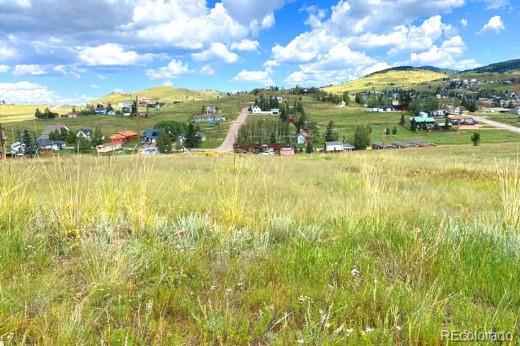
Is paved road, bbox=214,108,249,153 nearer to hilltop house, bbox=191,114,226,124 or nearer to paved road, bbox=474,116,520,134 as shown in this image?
hilltop house, bbox=191,114,226,124

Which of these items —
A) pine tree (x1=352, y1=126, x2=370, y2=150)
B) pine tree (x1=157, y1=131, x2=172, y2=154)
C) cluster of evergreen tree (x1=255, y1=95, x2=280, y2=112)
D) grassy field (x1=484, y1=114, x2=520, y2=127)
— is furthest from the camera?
cluster of evergreen tree (x1=255, y1=95, x2=280, y2=112)

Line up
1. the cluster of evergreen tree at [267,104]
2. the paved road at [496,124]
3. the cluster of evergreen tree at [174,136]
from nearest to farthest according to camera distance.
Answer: the cluster of evergreen tree at [174,136] → the paved road at [496,124] → the cluster of evergreen tree at [267,104]

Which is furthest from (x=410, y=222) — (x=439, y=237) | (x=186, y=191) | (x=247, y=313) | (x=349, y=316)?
(x=186, y=191)

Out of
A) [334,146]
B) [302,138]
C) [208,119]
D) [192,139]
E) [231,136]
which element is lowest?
[334,146]

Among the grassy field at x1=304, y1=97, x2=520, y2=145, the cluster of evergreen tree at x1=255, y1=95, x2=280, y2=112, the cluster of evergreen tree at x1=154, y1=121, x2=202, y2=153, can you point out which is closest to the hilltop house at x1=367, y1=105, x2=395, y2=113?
the grassy field at x1=304, y1=97, x2=520, y2=145

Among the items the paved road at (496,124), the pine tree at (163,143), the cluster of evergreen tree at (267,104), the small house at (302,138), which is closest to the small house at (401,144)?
the small house at (302,138)

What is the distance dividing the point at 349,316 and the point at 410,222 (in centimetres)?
310

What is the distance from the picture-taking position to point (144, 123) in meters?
150

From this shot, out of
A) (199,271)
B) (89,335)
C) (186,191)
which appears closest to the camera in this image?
(89,335)

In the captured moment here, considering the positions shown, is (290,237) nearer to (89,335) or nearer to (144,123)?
(89,335)

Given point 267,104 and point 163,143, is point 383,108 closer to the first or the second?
point 267,104

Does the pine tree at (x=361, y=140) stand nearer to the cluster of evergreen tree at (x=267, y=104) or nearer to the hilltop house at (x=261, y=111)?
the hilltop house at (x=261, y=111)

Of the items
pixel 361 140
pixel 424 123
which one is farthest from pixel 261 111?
pixel 361 140

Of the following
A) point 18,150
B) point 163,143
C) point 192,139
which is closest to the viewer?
point 18,150
